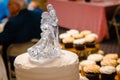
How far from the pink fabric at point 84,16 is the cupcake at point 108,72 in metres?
2.95

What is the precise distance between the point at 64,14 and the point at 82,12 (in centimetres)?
62

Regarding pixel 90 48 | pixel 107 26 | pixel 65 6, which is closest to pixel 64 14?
pixel 65 6

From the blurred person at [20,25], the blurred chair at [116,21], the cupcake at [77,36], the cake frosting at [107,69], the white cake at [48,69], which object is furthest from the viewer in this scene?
the blurred chair at [116,21]

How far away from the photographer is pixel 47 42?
115 centimetres

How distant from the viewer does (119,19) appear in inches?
182

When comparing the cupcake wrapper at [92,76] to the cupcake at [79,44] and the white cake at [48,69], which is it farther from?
the cupcake at [79,44]

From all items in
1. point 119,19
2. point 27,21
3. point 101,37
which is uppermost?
point 27,21

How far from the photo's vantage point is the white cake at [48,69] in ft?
3.45

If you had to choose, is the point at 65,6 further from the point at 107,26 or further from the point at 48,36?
the point at 48,36

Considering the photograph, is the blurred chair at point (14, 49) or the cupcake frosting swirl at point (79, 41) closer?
the cupcake frosting swirl at point (79, 41)

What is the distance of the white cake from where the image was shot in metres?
1.05

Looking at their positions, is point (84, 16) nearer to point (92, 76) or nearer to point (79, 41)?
point (79, 41)

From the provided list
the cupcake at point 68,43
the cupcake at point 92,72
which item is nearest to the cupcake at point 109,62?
the cupcake at point 92,72

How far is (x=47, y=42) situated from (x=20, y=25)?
4.99 ft
